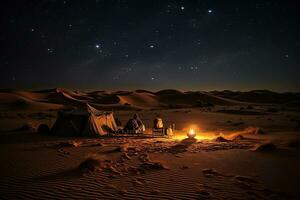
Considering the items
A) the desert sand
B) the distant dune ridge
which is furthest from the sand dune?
the desert sand

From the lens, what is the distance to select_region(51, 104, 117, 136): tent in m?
16.8

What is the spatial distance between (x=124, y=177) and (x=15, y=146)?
8.07m

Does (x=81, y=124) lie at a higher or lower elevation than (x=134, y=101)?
lower

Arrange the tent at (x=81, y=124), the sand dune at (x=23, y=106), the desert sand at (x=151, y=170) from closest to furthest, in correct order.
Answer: the desert sand at (x=151, y=170) < the tent at (x=81, y=124) < the sand dune at (x=23, y=106)

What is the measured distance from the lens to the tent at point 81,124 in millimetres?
16812

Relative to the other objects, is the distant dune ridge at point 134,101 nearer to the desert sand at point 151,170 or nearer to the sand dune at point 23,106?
the sand dune at point 23,106

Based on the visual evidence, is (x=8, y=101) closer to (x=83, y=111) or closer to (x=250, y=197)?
(x=83, y=111)

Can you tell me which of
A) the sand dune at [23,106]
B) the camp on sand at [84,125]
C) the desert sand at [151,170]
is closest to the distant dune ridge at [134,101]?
the sand dune at [23,106]

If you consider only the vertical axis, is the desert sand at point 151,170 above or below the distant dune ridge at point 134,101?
below

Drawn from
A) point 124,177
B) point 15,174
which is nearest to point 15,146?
point 15,174

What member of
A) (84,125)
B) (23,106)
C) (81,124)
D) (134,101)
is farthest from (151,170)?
(134,101)

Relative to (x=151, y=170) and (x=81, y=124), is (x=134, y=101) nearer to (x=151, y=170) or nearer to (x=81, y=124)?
(x=81, y=124)

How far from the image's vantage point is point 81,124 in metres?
17.0

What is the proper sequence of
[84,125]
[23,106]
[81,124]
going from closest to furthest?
[84,125]
[81,124]
[23,106]
